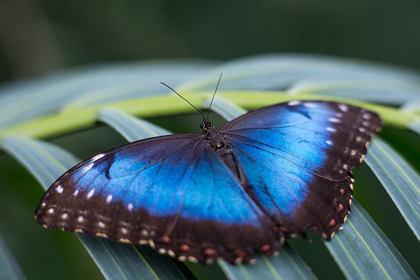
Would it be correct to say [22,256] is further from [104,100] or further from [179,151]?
[179,151]

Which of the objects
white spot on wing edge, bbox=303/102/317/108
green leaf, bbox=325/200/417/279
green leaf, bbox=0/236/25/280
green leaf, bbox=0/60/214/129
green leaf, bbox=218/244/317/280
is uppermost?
green leaf, bbox=0/60/214/129

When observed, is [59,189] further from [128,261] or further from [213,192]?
[213,192]

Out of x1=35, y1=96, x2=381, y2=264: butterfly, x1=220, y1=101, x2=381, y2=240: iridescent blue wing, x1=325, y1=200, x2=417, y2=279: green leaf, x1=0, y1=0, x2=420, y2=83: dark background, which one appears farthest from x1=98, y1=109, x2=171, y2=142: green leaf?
x1=0, y1=0, x2=420, y2=83: dark background

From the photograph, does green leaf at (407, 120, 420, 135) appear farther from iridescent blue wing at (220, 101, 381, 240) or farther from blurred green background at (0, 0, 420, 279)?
blurred green background at (0, 0, 420, 279)

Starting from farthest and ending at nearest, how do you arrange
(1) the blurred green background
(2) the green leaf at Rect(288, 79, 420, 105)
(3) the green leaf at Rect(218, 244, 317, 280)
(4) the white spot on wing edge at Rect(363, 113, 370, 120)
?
(1) the blurred green background → (2) the green leaf at Rect(288, 79, 420, 105) → (4) the white spot on wing edge at Rect(363, 113, 370, 120) → (3) the green leaf at Rect(218, 244, 317, 280)

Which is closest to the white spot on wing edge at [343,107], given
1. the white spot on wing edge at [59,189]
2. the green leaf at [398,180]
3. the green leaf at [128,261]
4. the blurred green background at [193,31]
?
the green leaf at [398,180]

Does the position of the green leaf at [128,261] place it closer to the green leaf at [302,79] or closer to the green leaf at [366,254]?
the green leaf at [366,254]
